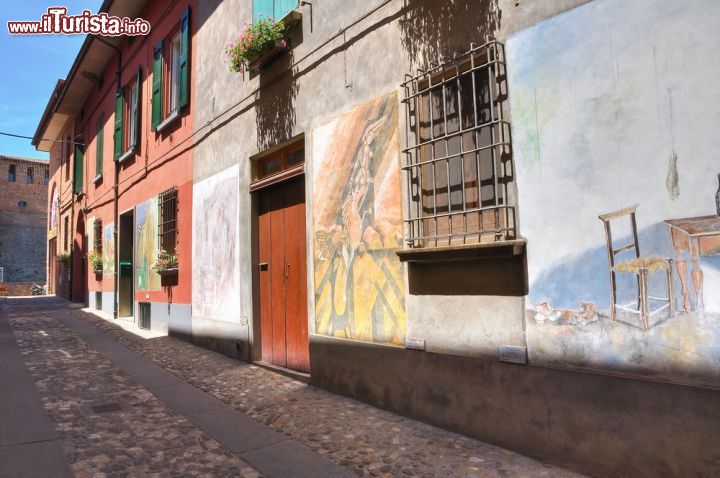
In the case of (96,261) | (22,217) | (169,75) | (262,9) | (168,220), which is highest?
(22,217)

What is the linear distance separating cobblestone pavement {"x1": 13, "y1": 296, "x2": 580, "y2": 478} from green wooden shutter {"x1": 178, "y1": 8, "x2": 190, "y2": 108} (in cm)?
480

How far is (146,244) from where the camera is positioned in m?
10.7

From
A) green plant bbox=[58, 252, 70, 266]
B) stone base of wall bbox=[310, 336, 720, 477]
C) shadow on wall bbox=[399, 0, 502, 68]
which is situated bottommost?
stone base of wall bbox=[310, 336, 720, 477]

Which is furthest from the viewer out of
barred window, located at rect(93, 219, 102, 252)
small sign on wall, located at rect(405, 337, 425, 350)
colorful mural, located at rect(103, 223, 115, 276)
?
barred window, located at rect(93, 219, 102, 252)

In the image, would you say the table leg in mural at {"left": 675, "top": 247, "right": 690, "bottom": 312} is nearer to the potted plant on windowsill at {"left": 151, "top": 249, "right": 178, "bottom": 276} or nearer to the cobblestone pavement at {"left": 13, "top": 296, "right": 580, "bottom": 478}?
the cobblestone pavement at {"left": 13, "top": 296, "right": 580, "bottom": 478}

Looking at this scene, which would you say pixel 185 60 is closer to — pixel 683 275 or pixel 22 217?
pixel 683 275

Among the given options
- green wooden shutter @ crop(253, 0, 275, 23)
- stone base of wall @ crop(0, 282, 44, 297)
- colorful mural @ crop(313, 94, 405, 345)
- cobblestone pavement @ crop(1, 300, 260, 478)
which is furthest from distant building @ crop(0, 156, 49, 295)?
colorful mural @ crop(313, 94, 405, 345)

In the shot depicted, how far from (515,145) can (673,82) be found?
1.02 meters

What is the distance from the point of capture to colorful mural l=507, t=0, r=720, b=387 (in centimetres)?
263

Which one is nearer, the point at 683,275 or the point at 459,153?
the point at 683,275

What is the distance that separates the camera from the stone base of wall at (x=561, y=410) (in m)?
2.61

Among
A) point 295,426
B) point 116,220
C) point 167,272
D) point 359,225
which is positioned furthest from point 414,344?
point 116,220

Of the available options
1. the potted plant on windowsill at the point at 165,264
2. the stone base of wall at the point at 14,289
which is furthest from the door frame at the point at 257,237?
the stone base of wall at the point at 14,289

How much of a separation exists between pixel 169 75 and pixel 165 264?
3.94 meters
